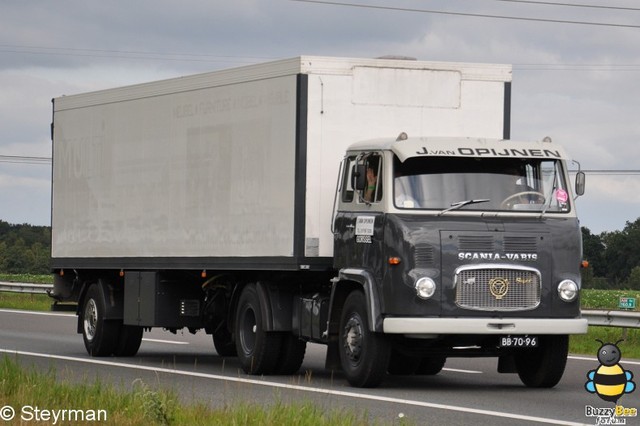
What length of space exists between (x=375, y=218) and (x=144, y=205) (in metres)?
5.81

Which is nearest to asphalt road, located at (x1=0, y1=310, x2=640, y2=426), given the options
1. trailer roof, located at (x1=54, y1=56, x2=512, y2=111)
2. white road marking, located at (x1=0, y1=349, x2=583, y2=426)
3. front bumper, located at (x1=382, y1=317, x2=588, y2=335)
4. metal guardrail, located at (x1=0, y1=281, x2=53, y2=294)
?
white road marking, located at (x1=0, y1=349, x2=583, y2=426)

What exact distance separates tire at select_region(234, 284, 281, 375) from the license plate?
346cm

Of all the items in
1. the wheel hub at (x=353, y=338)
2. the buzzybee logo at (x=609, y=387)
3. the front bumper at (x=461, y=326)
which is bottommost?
the buzzybee logo at (x=609, y=387)

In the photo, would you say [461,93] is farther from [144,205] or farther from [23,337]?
[23,337]

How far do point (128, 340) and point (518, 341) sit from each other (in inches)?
318

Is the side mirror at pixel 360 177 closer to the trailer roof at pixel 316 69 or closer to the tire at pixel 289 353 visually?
the trailer roof at pixel 316 69

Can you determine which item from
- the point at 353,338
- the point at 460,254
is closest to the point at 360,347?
the point at 353,338

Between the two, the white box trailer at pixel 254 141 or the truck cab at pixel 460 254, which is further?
the white box trailer at pixel 254 141

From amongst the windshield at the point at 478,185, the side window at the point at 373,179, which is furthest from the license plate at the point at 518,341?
the side window at the point at 373,179

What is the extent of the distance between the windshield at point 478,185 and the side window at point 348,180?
0.89 metres

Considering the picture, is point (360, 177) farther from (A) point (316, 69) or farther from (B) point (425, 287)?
(A) point (316, 69)

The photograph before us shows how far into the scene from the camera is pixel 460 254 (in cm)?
1614

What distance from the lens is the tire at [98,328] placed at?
22.8 meters

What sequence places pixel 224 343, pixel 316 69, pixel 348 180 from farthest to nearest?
pixel 224 343 < pixel 316 69 < pixel 348 180
